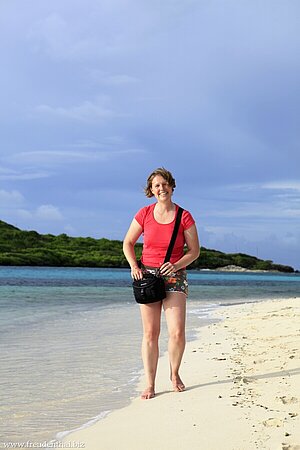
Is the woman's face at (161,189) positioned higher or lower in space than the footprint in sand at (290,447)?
higher

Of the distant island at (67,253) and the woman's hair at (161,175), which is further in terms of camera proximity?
the distant island at (67,253)

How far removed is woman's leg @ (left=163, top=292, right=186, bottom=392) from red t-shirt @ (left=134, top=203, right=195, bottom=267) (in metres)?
0.39

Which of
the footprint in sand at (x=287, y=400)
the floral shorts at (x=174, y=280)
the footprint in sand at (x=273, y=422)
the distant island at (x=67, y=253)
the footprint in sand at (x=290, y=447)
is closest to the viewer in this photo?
the footprint in sand at (x=290, y=447)

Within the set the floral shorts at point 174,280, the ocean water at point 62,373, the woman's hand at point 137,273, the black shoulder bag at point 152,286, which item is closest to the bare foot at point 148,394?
the ocean water at point 62,373

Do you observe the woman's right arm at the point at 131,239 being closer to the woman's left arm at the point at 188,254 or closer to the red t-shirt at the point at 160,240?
the red t-shirt at the point at 160,240

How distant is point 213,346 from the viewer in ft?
32.7

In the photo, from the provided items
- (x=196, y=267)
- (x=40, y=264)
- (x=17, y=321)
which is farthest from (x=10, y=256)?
(x=17, y=321)

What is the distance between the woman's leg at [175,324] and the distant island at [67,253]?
129967mm

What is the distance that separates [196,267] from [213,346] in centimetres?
17376

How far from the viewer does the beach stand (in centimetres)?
447

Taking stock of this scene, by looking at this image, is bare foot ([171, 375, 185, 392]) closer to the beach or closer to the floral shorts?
the beach

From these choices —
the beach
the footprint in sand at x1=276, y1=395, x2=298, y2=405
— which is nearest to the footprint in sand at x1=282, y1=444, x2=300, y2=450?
the beach

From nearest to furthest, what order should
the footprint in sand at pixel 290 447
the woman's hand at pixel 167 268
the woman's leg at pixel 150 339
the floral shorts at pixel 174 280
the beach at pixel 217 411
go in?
the footprint in sand at pixel 290 447 < the beach at pixel 217 411 < the woman's hand at pixel 167 268 < the floral shorts at pixel 174 280 < the woman's leg at pixel 150 339

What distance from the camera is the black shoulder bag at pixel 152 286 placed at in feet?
19.5
